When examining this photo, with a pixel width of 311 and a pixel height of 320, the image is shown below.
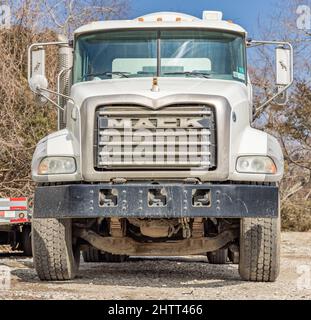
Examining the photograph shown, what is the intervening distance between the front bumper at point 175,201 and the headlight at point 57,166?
0.93ft

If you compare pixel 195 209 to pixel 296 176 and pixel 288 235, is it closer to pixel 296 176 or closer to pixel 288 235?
pixel 288 235

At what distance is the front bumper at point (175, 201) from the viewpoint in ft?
25.8

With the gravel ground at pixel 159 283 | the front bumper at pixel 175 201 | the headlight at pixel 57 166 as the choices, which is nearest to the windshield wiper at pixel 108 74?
the headlight at pixel 57 166

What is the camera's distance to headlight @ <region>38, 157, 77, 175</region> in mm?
8281

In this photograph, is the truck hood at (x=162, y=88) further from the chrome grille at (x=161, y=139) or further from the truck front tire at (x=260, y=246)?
the truck front tire at (x=260, y=246)

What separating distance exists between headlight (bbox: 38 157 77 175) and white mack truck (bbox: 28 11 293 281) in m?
Answer: 0.01

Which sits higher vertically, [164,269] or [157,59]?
[157,59]

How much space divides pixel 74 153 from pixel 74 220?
3.02 feet

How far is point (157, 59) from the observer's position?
924cm

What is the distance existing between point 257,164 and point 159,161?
39.2 inches

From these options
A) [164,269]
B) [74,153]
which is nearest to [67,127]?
[74,153]

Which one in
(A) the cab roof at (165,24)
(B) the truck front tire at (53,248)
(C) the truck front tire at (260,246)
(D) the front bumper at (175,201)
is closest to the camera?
(D) the front bumper at (175,201)

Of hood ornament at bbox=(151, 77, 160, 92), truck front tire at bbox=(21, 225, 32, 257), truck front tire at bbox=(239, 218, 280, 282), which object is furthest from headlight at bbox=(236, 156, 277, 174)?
truck front tire at bbox=(21, 225, 32, 257)

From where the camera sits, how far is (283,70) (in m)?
9.49
